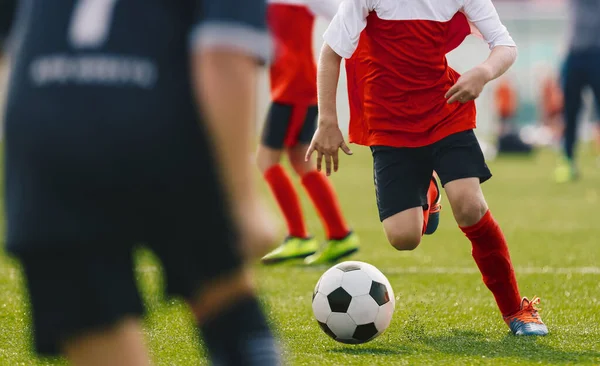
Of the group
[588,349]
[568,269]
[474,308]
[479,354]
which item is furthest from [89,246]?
[568,269]

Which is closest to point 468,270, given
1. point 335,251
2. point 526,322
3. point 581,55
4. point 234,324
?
point 335,251

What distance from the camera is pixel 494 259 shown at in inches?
149

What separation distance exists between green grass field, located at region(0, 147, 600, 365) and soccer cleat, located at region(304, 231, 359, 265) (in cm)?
15

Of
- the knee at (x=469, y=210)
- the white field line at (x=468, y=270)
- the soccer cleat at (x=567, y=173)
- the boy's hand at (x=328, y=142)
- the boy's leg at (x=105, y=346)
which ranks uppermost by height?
the boy's leg at (x=105, y=346)

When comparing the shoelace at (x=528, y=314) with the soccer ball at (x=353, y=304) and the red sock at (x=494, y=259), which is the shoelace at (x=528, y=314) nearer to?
the red sock at (x=494, y=259)

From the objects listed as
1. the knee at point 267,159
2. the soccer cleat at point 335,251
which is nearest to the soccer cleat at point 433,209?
the soccer cleat at point 335,251

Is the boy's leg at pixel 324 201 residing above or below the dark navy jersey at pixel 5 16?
below

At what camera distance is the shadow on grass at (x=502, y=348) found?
3.38 meters

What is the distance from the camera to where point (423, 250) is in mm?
6555

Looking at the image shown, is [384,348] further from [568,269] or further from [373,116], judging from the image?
[568,269]

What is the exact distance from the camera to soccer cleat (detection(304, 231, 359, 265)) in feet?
19.3

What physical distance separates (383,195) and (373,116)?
0.34 metres

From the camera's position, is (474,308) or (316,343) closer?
(316,343)

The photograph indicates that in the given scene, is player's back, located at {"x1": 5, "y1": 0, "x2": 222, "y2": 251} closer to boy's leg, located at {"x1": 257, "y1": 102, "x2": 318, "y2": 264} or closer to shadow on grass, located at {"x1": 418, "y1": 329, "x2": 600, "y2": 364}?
shadow on grass, located at {"x1": 418, "y1": 329, "x2": 600, "y2": 364}
